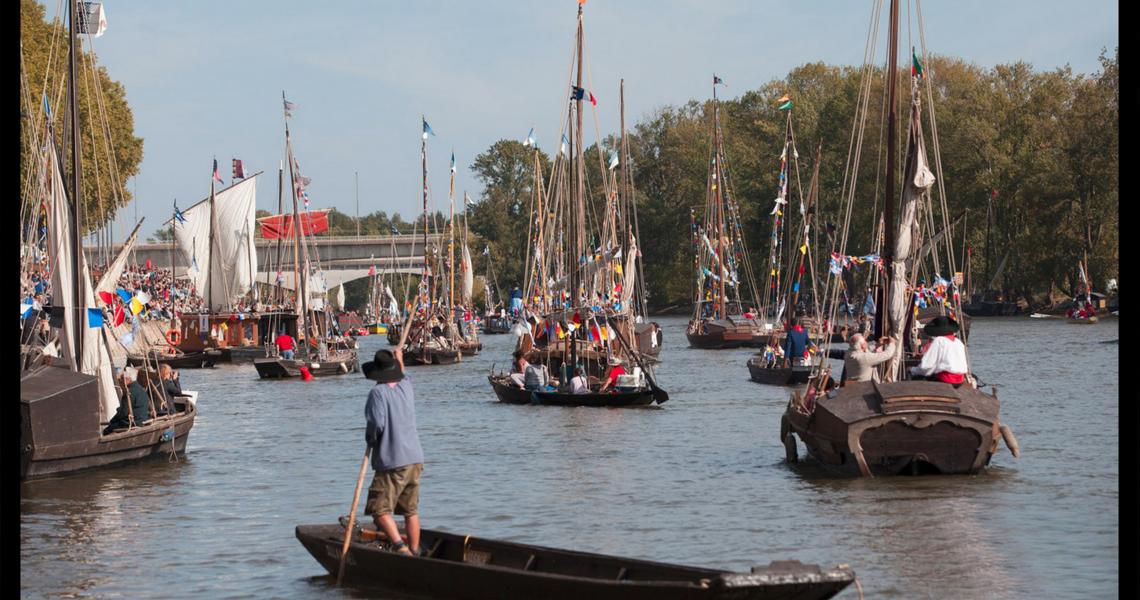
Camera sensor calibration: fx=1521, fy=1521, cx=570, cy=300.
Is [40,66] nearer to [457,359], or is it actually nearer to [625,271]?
[457,359]

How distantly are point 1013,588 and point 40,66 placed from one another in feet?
199

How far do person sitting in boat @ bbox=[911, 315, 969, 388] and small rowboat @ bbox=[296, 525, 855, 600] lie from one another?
9.56m

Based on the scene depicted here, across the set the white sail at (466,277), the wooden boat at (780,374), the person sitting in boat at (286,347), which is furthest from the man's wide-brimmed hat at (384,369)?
the white sail at (466,277)

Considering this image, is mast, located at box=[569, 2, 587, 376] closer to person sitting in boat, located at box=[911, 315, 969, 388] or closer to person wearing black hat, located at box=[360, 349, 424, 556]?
person sitting in boat, located at box=[911, 315, 969, 388]

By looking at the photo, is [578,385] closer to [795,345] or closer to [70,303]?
[795,345]

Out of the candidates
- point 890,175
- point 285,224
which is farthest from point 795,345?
point 285,224

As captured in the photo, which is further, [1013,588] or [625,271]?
[625,271]

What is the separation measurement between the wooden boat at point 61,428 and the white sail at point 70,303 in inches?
30.9

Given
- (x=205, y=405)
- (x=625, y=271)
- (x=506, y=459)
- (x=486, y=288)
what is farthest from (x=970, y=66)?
(x=506, y=459)

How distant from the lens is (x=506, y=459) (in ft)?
96.2

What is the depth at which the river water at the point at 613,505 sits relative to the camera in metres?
17.1

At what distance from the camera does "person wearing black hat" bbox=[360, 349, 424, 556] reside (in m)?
15.0

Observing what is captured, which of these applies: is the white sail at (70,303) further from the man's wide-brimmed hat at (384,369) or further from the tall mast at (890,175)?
the tall mast at (890,175)
